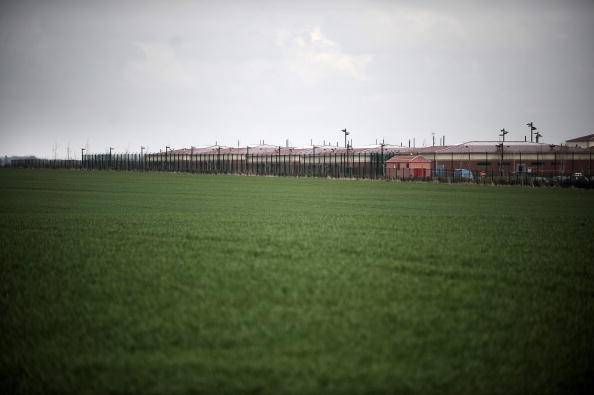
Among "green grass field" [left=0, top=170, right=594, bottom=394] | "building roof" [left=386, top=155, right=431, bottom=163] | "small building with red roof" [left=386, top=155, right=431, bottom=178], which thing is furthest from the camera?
"building roof" [left=386, top=155, right=431, bottom=163]

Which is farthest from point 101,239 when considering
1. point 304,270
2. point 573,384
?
point 573,384

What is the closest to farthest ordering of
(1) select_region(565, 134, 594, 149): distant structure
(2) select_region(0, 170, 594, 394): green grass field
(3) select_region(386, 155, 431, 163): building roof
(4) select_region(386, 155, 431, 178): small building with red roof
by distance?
(2) select_region(0, 170, 594, 394): green grass field
(4) select_region(386, 155, 431, 178): small building with red roof
(3) select_region(386, 155, 431, 163): building roof
(1) select_region(565, 134, 594, 149): distant structure

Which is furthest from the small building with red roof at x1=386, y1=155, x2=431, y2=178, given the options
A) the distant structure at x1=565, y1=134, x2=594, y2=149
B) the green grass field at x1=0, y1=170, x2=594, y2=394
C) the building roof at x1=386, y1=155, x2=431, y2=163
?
the green grass field at x1=0, y1=170, x2=594, y2=394

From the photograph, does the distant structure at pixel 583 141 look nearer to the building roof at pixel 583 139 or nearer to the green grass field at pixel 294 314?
the building roof at pixel 583 139

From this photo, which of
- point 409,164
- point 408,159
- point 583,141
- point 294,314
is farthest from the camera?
point 583,141

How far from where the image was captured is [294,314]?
4.52 meters

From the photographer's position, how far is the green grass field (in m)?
3.37

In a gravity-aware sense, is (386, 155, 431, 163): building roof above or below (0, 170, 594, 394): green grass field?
above

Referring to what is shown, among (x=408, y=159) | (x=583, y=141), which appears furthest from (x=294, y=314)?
(x=583, y=141)

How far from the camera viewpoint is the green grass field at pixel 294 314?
337 centimetres

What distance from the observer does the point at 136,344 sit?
12.7 ft

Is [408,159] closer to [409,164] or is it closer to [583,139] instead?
[409,164]

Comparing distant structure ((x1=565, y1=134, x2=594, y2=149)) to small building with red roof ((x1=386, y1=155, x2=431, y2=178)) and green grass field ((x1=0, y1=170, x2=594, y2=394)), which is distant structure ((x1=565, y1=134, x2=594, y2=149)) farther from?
green grass field ((x1=0, y1=170, x2=594, y2=394))

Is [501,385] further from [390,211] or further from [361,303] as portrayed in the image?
[390,211]
